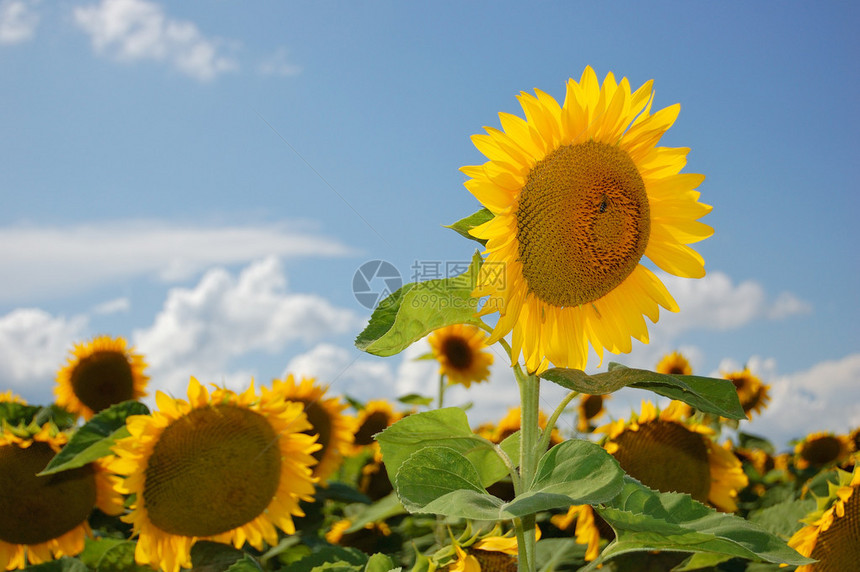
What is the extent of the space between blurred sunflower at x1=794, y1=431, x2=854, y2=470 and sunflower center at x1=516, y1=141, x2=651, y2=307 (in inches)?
208

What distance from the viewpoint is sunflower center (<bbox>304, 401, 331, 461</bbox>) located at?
207 inches

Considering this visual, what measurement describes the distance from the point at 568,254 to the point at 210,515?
220cm

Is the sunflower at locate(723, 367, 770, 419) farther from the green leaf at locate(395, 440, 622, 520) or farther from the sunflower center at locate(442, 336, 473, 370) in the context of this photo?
the green leaf at locate(395, 440, 622, 520)

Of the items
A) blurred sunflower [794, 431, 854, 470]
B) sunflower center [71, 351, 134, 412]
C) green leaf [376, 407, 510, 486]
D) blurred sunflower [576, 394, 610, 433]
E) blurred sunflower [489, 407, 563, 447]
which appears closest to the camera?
green leaf [376, 407, 510, 486]

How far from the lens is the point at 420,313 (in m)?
1.77

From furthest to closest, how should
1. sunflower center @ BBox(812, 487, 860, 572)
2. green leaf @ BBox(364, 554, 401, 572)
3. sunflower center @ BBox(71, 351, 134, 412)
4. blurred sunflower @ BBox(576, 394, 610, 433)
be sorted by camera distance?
blurred sunflower @ BBox(576, 394, 610, 433) < sunflower center @ BBox(71, 351, 134, 412) < sunflower center @ BBox(812, 487, 860, 572) < green leaf @ BBox(364, 554, 401, 572)

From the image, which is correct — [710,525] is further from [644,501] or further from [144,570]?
[144,570]

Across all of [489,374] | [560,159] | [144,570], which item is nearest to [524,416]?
[560,159]

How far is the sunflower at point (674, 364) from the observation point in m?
7.02

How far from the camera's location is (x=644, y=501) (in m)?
1.88

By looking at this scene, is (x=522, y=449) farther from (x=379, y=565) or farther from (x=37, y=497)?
(x=37, y=497)

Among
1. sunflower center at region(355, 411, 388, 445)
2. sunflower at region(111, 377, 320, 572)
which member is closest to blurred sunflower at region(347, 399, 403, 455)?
sunflower center at region(355, 411, 388, 445)

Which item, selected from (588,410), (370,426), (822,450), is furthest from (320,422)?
(822,450)

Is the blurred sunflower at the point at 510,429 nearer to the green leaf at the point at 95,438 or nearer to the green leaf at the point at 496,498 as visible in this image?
the green leaf at the point at 95,438
